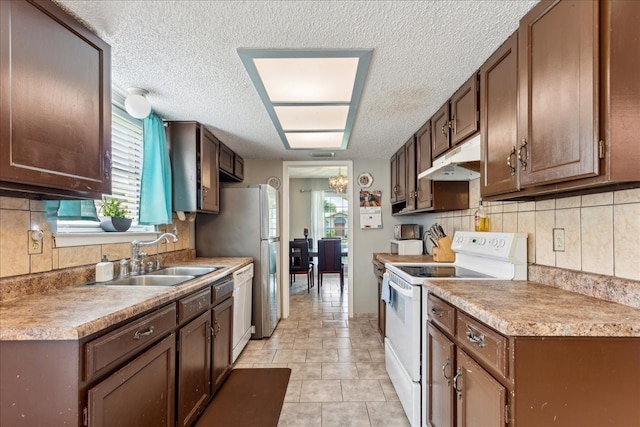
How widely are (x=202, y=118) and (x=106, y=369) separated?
1.98m

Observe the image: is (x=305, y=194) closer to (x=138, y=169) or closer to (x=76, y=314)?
(x=138, y=169)

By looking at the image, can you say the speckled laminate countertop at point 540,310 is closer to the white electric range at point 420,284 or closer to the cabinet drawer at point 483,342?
the cabinet drawer at point 483,342

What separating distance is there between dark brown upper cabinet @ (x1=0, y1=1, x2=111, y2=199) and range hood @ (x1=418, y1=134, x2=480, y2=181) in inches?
73.6

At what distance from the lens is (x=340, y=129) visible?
9.52 ft

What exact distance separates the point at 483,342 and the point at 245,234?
8.64 feet

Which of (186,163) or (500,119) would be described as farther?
(186,163)

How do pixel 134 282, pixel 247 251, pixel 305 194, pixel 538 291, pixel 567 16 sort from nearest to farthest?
pixel 567 16 → pixel 538 291 → pixel 134 282 → pixel 247 251 → pixel 305 194

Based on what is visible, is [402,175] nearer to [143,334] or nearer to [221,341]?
[221,341]

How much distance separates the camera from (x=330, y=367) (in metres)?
2.69

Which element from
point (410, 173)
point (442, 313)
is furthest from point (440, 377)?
point (410, 173)

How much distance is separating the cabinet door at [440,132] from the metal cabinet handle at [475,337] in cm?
137

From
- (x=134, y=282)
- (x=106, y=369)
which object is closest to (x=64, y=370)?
(x=106, y=369)

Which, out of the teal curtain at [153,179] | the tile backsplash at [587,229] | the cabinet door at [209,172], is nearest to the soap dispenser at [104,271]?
the teal curtain at [153,179]

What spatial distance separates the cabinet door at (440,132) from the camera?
222 cm
